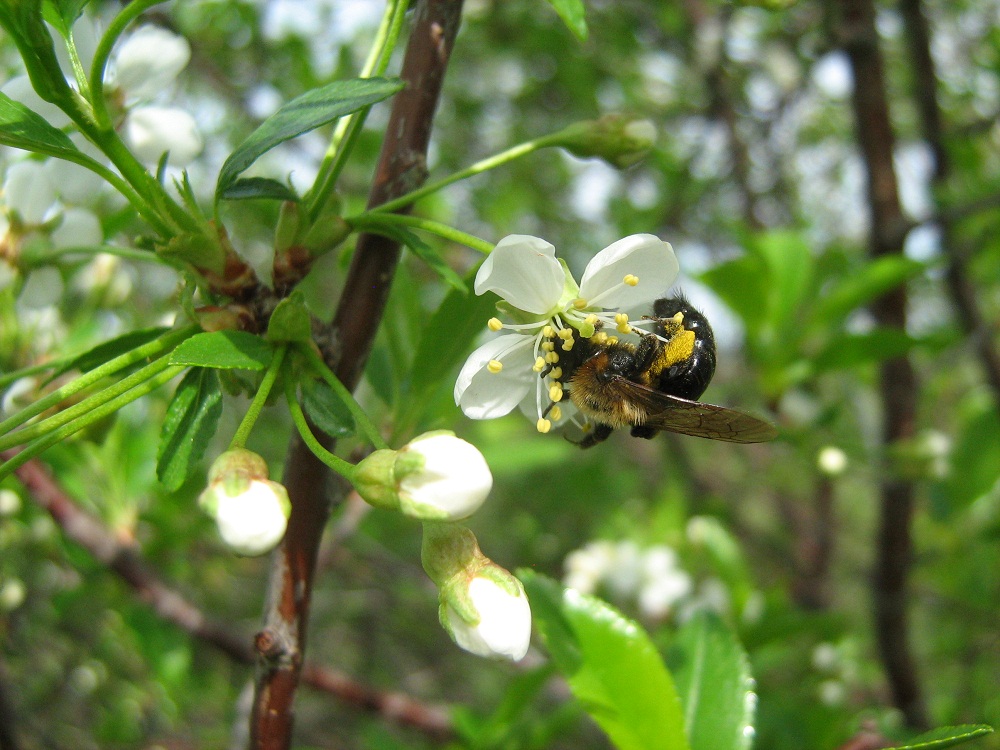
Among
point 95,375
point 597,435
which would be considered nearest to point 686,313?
point 597,435

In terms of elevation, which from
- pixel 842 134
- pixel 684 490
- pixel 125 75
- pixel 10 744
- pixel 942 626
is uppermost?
pixel 842 134

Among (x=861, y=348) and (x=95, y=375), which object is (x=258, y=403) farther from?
(x=861, y=348)

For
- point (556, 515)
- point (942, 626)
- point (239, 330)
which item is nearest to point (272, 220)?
point (239, 330)

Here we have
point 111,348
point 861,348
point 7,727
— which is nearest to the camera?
point 111,348

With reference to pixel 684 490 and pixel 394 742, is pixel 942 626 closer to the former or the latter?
pixel 684 490

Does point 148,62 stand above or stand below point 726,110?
below

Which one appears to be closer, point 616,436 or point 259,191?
point 259,191
